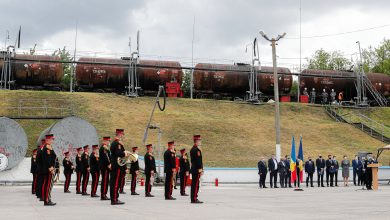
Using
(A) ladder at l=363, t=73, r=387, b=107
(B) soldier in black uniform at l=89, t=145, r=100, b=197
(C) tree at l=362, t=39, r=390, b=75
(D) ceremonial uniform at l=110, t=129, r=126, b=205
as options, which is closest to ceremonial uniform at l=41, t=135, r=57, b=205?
(D) ceremonial uniform at l=110, t=129, r=126, b=205

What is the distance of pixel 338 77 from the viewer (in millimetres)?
53719

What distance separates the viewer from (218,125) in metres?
39.5

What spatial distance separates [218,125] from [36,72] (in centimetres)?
1625

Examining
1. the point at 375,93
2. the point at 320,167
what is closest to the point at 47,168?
the point at 320,167

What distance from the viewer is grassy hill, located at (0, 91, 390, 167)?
3428 cm

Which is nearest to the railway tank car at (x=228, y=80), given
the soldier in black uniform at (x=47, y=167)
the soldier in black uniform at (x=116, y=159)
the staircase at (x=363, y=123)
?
the staircase at (x=363, y=123)

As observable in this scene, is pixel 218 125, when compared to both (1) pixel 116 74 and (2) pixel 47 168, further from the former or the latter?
(2) pixel 47 168

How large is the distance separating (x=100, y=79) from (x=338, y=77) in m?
24.2

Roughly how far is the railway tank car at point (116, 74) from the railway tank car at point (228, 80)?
2.38 meters

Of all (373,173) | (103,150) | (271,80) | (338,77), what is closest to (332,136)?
(271,80)

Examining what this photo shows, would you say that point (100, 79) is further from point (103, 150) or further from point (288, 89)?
point (103, 150)

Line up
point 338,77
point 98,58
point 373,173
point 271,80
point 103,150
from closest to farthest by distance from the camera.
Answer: point 103,150
point 373,173
point 98,58
point 271,80
point 338,77

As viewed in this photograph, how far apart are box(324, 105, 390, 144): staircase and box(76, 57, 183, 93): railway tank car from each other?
14651mm

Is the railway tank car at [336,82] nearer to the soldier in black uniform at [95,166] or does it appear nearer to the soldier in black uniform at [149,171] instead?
the soldier in black uniform at [149,171]
